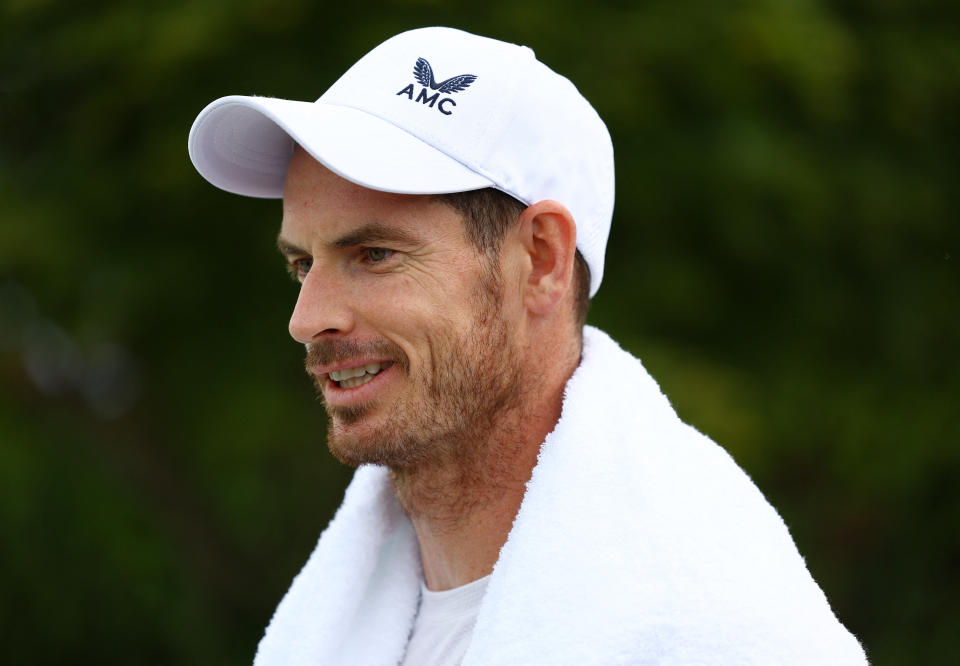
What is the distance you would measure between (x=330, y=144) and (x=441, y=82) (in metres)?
0.25

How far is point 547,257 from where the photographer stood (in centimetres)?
220

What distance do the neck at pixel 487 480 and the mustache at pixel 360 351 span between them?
20 cm

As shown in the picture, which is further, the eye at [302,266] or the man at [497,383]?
the eye at [302,266]

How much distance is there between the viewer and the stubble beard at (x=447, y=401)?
210 cm

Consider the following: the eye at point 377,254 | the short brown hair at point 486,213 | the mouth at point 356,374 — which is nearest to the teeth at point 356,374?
the mouth at point 356,374

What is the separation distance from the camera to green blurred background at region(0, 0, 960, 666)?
4844 mm

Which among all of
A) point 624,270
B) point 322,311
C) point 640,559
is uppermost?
point 624,270

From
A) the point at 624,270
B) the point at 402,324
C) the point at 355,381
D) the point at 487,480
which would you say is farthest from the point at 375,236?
the point at 624,270

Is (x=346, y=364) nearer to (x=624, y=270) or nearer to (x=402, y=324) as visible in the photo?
(x=402, y=324)

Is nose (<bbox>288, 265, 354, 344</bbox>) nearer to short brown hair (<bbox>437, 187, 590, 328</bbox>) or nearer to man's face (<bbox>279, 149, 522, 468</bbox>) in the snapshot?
man's face (<bbox>279, 149, 522, 468</bbox>)

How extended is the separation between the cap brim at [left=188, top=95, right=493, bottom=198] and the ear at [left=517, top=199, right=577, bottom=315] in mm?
149

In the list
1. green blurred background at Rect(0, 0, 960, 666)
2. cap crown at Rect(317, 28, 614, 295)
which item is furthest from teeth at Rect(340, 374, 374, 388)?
green blurred background at Rect(0, 0, 960, 666)

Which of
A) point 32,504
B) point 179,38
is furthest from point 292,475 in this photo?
point 179,38

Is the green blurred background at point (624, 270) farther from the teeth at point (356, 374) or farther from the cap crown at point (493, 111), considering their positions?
Answer: the teeth at point (356, 374)
